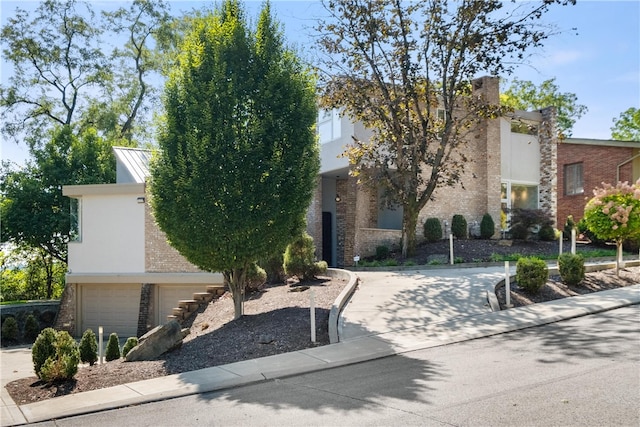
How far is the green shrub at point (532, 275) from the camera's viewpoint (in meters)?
12.3

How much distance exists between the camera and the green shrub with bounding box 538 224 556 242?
74.4 feet

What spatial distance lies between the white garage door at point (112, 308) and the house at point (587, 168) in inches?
857

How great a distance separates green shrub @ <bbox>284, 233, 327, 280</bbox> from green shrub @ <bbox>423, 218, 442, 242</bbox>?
23.3 feet

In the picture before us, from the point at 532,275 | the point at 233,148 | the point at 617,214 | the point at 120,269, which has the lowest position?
the point at 120,269

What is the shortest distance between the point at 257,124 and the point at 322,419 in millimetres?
6841

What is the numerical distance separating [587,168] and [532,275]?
19063mm

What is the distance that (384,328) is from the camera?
10320 mm

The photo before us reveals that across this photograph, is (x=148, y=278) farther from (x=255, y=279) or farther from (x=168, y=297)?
(x=255, y=279)

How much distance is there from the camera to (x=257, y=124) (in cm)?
1123

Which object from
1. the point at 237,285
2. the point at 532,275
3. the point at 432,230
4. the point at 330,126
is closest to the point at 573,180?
the point at 432,230

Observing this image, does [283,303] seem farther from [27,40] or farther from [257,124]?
[27,40]

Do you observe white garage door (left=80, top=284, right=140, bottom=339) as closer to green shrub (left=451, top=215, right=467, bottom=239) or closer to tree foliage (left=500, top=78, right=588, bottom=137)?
green shrub (left=451, top=215, right=467, bottom=239)

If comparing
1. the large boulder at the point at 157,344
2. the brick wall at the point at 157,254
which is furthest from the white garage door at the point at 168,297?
the large boulder at the point at 157,344

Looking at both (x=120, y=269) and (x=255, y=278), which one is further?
(x=120, y=269)
